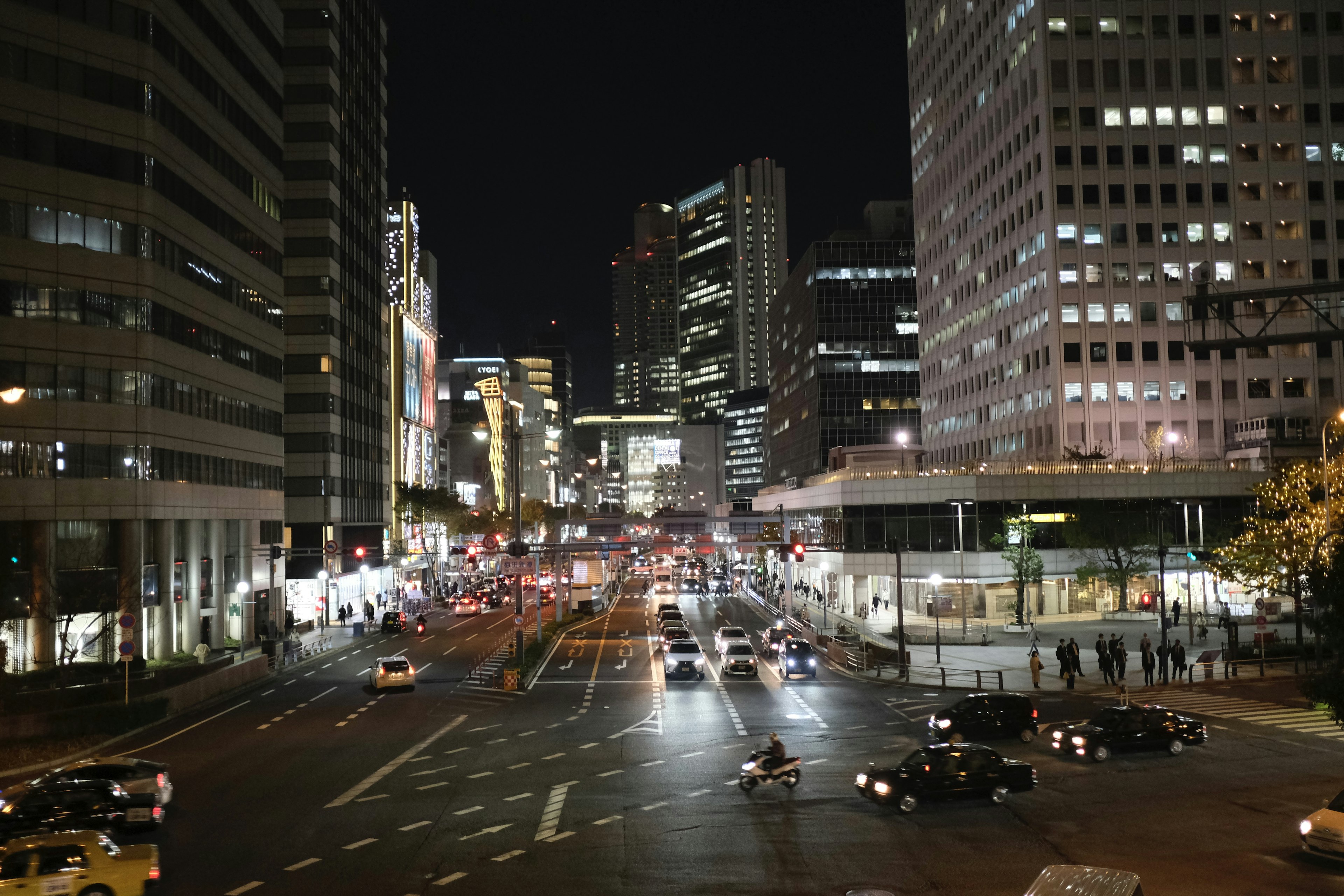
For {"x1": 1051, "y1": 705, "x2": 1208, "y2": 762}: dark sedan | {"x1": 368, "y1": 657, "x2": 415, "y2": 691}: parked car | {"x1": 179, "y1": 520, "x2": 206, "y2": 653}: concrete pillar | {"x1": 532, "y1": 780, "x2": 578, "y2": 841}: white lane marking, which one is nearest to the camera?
{"x1": 532, "y1": 780, "x2": 578, "y2": 841}: white lane marking

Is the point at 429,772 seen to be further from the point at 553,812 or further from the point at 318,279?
the point at 318,279

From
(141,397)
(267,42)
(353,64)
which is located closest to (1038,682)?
(141,397)

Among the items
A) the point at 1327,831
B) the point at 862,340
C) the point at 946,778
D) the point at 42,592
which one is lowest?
the point at 946,778

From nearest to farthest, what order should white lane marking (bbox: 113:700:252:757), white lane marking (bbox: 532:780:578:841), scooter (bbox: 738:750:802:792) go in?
1. white lane marking (bbox: 532:780:578:841)
2. scooter (bbox: 738:750:802:792)
3. white lane marking (bbox: 113:700:252:757)

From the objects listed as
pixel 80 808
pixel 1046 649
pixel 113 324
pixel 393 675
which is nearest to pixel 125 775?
pixel 80 808

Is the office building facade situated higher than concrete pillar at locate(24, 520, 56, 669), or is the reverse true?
the office building facade

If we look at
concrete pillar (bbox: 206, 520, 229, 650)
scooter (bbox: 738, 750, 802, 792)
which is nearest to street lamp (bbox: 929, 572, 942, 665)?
scooter (bbox: 738, 750, 802, 792)

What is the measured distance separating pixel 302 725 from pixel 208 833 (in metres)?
14.4

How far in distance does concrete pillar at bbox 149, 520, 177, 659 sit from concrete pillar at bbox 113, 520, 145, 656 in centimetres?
154

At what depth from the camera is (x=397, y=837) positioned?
21328mm

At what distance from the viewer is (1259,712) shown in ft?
119

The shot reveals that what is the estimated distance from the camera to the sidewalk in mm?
44688

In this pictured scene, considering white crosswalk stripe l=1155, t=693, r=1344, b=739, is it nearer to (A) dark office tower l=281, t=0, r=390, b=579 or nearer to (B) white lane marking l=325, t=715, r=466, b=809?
(B) white lane marking l=325, t=715, r=466, b=809

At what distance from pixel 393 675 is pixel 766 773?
23634 mm
